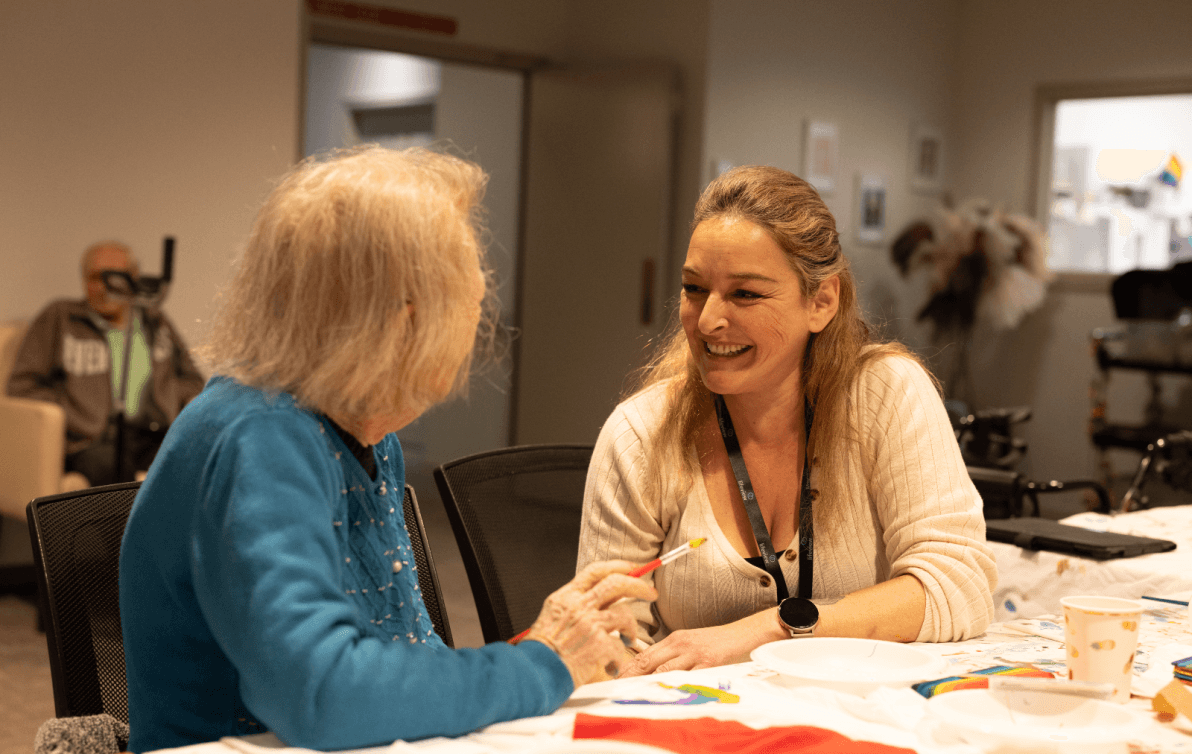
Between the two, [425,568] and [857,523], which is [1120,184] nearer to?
[857,523]

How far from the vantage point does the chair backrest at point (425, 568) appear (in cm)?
168

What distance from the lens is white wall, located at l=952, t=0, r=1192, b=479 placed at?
21.4ft

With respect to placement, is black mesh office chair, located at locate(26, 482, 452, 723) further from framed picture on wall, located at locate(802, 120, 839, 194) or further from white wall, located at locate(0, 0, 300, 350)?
framed picture on wall, located at locate(802, 120, 839, 194)

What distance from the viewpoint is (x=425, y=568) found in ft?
5.58

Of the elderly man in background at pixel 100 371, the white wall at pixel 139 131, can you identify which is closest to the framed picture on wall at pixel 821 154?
the white wall at pixel 139 131

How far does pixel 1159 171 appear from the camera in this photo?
6.53 metres

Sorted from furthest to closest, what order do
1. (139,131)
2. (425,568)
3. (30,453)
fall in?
(139,131)
(30,453)
(425,568)

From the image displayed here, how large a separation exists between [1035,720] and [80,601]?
1055 mm

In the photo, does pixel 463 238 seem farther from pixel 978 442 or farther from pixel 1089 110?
pixel 1089 110

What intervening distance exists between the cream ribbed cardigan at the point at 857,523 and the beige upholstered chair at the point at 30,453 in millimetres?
2991

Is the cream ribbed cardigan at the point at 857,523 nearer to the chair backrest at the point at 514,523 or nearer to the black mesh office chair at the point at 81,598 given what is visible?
the chair backrest at the point at 514,523

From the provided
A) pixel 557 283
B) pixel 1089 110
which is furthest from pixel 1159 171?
pixel 557 283

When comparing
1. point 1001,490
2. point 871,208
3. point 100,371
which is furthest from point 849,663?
point 871,208

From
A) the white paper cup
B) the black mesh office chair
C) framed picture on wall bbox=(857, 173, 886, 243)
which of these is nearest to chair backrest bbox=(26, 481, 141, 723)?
the black mesh office chair
